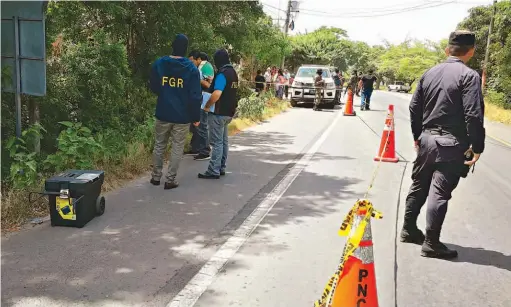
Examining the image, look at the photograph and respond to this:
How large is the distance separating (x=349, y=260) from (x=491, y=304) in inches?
55.5

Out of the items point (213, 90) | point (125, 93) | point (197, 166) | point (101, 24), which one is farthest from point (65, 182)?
point (101, 24)

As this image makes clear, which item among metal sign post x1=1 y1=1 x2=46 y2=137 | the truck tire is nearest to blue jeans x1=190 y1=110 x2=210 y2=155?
metal sign post x1=1 y1=1 x2=46 y2=137

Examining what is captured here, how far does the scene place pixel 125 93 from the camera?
30.5 ft

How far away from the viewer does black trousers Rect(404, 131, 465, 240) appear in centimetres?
433

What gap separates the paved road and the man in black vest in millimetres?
336

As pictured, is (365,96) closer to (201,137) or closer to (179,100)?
(201,137)

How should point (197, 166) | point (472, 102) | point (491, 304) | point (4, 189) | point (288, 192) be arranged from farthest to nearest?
point (197, 166), point (288, 192), point (4, 189), point (472, 102), point (491, 304)

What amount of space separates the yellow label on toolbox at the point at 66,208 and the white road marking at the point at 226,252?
A: 5.06ft

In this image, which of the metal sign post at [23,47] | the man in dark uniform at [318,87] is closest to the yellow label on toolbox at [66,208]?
the metal sign post at [23,47]

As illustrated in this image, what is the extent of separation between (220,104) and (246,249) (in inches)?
122

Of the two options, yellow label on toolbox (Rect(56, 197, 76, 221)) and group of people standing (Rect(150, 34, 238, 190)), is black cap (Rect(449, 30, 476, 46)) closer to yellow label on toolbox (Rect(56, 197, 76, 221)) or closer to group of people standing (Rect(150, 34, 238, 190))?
group of people standing (Rect(150, 34, 238, 190))

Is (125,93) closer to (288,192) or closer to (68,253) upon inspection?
(288,192)

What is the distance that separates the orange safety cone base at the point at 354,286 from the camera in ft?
9.73

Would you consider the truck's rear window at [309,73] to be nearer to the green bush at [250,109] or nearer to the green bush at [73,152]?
the green bush at [250,109]
